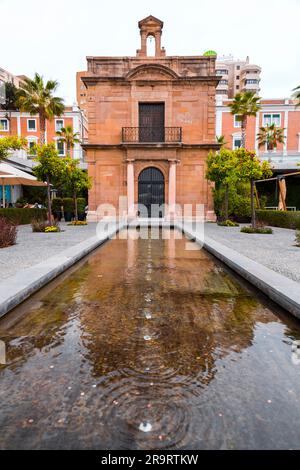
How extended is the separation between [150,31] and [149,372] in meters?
27.8

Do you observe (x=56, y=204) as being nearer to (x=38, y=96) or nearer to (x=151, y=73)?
(x=38, y=96)

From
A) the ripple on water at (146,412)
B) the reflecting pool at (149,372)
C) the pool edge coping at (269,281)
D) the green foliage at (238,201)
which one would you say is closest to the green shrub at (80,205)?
the green foliage at (238,201)

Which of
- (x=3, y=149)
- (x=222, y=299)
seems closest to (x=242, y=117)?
(x=3, y=149)

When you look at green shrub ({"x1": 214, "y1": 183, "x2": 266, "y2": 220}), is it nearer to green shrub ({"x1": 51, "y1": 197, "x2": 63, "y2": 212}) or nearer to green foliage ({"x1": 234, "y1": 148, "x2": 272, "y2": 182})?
green foliage ({"x1": 234, "y1": 148, "x2": 272, "y2": 182})

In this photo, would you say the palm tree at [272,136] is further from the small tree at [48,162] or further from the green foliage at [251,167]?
the small tree at [48,162]

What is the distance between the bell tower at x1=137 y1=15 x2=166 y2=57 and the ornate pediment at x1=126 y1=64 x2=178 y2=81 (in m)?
1.43

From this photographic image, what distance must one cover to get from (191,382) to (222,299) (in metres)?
2.67

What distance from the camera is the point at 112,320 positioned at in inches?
169

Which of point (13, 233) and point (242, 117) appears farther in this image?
point (242, 117)

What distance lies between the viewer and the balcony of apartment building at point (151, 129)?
25.3m

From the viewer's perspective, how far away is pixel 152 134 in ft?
84.7

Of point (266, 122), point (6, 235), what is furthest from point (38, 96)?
point (266, 122)

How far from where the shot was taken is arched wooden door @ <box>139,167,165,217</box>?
2561cm
